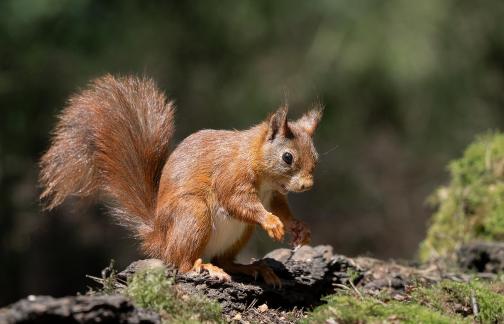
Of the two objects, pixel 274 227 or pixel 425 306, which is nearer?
pixel 425 306

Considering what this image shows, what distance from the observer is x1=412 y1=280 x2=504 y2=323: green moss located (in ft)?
8.90

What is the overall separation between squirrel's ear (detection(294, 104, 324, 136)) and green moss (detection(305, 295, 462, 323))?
0.93m

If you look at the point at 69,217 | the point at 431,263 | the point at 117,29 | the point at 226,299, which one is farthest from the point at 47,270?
the point at 226,299

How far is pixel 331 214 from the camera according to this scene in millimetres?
8664

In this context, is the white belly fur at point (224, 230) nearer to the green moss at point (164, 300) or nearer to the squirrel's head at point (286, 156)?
the squirrel's head at point (286, 156)

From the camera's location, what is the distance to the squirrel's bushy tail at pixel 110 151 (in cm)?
305

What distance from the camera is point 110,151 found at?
3.05m

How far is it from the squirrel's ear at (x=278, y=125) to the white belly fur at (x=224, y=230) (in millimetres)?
214

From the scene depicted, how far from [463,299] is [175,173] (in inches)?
45.9

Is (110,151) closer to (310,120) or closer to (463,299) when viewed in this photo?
(310,120)

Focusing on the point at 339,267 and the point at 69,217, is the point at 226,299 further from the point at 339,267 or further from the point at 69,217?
the point at 69,217

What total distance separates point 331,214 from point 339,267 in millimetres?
5534

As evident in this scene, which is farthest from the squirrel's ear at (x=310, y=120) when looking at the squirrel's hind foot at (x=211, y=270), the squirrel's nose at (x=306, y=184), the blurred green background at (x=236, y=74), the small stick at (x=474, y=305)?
the blurred green background at (x=236, y=74)

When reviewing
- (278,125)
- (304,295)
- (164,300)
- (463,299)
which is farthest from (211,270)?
(463,299)
